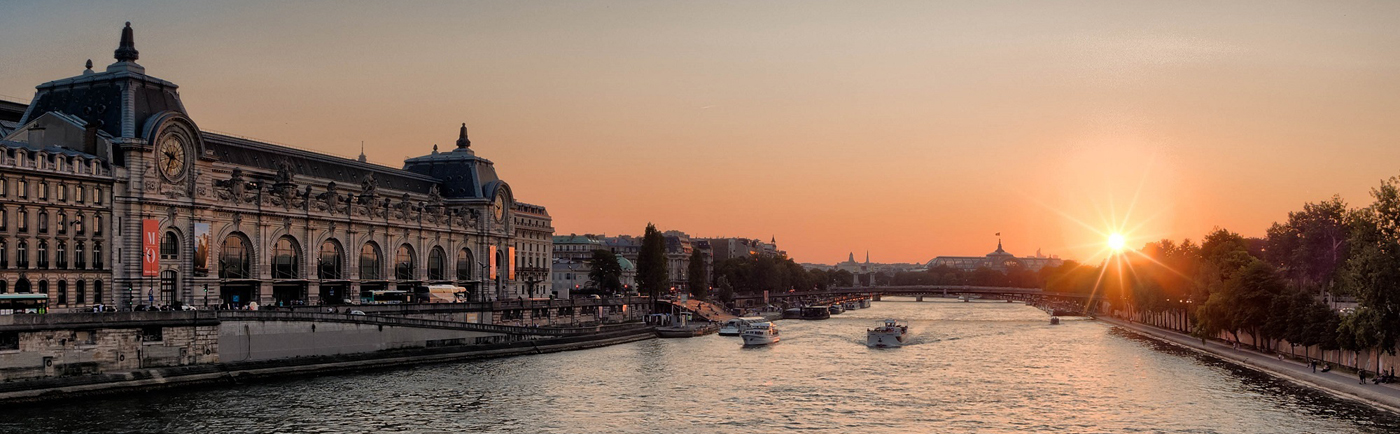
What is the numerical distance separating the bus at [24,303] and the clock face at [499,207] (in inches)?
2717

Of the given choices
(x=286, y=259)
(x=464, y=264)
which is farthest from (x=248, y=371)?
(x=464, y=264)

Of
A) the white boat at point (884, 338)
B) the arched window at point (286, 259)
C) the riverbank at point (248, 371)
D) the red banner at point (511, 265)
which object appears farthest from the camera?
the red banner at point (511, 265)

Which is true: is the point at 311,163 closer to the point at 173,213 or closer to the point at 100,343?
the point at 173,213

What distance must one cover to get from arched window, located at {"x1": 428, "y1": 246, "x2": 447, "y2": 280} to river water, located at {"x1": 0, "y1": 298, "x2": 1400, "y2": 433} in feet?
103

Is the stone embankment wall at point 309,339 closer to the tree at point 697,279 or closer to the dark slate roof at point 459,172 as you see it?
the dark slate roof at point 459,172

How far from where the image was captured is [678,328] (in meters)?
137

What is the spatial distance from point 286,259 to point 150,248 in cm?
1822

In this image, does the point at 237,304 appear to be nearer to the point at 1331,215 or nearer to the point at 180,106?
the point at 180,106

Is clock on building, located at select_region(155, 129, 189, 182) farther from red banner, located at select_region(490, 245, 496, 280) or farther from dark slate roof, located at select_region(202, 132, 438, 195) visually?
red banner, located at select_region(490, 245, 496, 280)

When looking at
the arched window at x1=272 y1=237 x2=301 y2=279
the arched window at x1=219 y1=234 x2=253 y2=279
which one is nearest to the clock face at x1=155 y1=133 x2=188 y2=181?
the arched window at x1=219 y1=234 x2=253 y2=279

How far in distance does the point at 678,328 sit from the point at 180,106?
203 feet

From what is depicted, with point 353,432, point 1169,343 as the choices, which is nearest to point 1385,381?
point 1169,343

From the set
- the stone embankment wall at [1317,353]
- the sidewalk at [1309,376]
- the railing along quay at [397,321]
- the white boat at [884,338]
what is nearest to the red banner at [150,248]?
the railing along quay at [397,321]

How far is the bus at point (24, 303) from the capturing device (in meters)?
69.2
